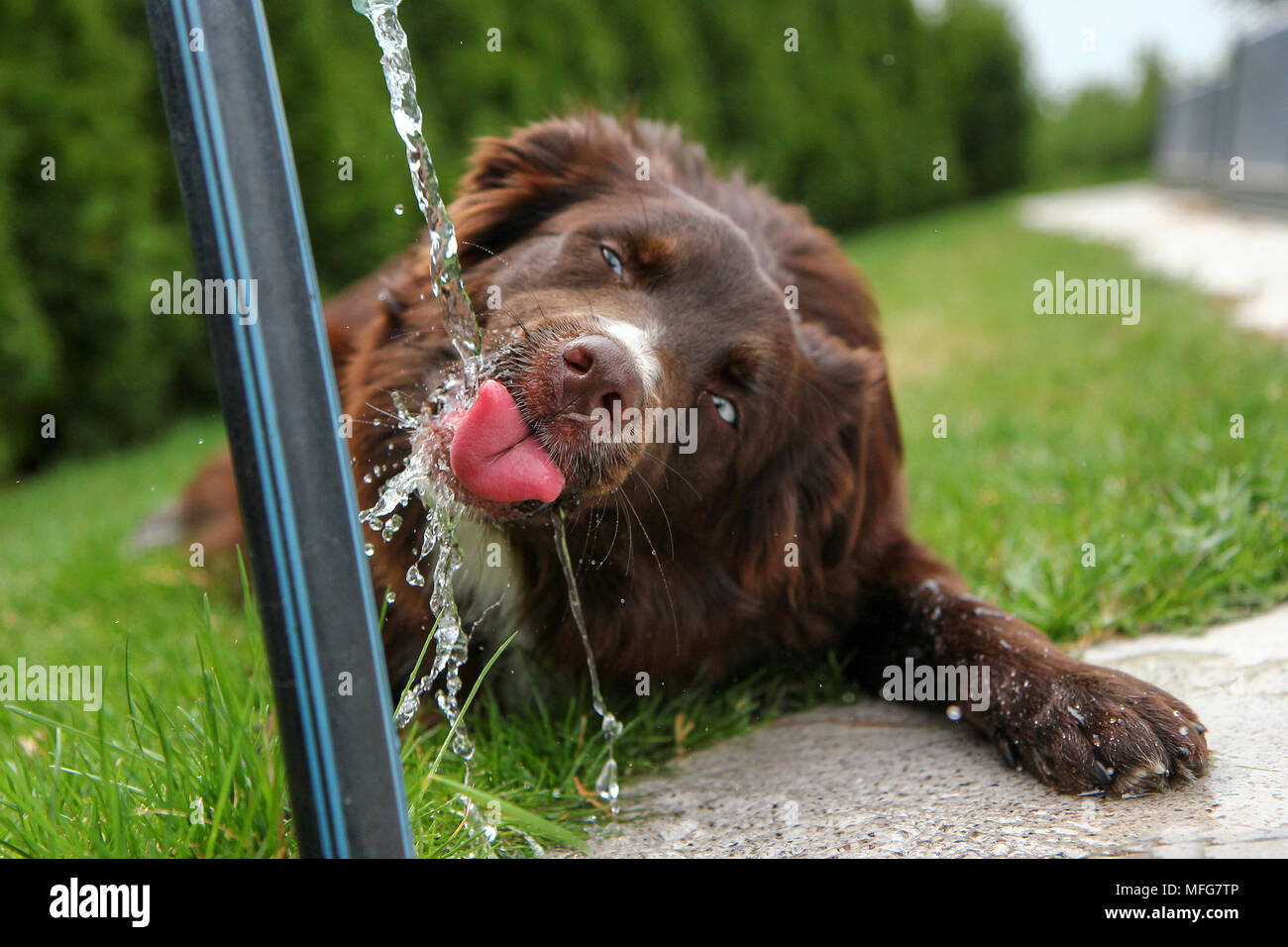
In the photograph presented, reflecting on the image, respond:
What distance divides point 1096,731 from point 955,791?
0.94ft

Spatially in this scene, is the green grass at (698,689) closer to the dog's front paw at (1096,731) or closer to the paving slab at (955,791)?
the paving slab at (955,791)

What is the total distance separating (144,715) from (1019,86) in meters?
20.4

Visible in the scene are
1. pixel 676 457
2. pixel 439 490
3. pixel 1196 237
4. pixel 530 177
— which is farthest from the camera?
pixel 1196 237

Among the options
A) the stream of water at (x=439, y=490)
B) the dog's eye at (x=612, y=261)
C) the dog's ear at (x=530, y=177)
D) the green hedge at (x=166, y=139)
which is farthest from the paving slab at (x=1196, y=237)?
the stream of water at (x=439, y=490)

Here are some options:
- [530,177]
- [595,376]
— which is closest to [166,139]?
[530,177]

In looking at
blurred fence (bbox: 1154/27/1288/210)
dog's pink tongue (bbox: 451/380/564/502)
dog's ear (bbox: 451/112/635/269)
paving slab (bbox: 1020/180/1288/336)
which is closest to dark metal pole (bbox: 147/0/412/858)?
dog's pink tongue (bbox: 451/380/564/502)

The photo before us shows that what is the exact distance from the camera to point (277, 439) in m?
1.33

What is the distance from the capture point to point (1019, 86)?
19344mm

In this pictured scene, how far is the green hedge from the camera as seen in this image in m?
6.80

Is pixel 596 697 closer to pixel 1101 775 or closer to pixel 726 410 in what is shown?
pixel 726 410

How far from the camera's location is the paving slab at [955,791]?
1761 millimetres

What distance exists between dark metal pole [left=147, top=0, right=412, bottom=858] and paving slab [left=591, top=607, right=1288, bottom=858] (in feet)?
2.40
